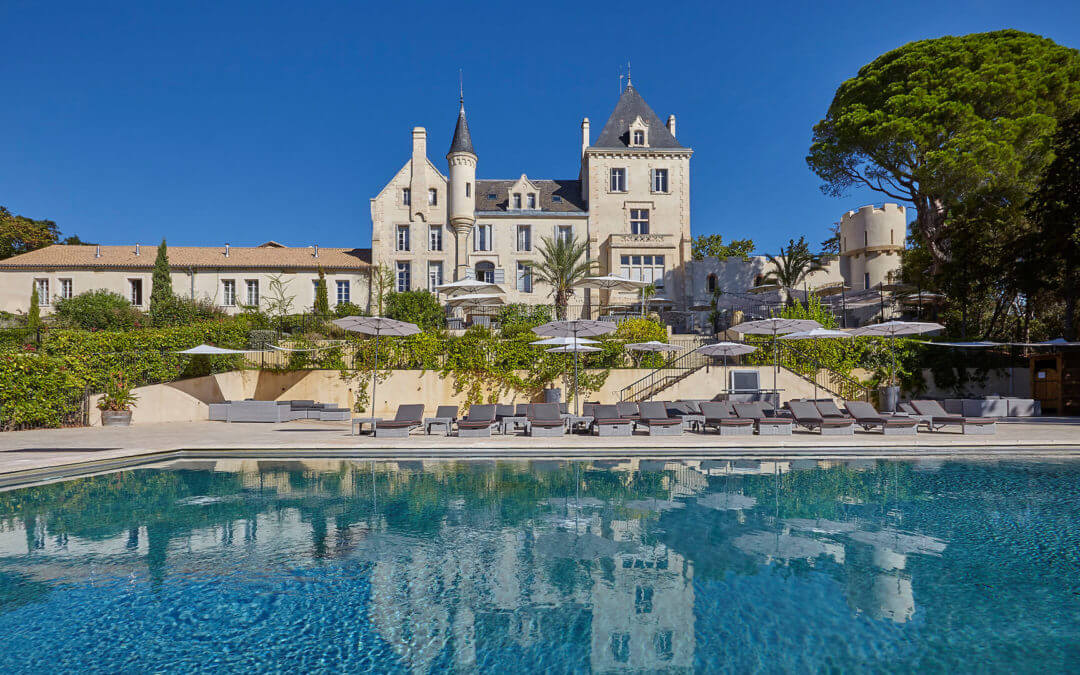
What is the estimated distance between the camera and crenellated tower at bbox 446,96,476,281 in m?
34.2

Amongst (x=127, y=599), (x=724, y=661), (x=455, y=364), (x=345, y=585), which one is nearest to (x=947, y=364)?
(x=455, y=364)

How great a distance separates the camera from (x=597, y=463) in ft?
34.6

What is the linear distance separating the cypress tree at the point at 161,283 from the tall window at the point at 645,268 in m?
26.6

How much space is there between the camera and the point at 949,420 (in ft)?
43.3

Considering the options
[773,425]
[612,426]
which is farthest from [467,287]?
[773,425]

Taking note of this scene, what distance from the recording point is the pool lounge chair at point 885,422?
12906 mm

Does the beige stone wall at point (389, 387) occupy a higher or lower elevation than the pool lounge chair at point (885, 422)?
higher

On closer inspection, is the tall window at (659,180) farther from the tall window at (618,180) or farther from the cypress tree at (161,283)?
the cypress tree at (161,283)

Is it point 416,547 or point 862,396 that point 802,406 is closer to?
point 862,396

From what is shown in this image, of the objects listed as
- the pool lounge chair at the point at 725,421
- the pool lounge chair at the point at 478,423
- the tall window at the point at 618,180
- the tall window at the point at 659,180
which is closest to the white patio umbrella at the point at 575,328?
the pool lounge chair at the point at 478,423

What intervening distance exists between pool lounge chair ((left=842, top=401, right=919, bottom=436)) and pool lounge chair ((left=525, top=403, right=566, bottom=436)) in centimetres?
711

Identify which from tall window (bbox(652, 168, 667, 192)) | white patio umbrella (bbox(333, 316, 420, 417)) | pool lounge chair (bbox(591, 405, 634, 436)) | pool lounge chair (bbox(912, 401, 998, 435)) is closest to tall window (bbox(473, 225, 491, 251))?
tall window (bbox(652, 168, 667, 192))

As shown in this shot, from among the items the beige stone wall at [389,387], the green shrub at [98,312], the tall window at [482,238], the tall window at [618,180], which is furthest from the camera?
the tall window at [618,180]

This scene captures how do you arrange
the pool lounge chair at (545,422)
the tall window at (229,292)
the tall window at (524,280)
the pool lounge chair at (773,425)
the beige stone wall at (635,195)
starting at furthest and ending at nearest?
1. the beige stone wall at (635,195)
2. the tall window at (524,280)
3. the tall window at (229,292)
4. the pool lounge chair at (545,422)
5. the pool lounge chair at (773,425)
